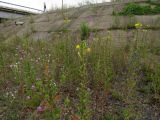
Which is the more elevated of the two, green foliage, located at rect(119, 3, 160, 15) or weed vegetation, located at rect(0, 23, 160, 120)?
green foliage, located at rect(119, 3, 160, 15)

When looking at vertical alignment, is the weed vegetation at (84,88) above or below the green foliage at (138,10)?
below

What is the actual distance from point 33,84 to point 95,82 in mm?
961

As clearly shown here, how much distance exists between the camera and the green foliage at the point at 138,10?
9.90m

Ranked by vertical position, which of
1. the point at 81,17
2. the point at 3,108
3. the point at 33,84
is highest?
the point at 81,17

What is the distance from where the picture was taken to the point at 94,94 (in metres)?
4.62

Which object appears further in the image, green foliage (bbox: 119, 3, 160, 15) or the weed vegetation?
green foliage (bbox: 119, 3, 160, 15)

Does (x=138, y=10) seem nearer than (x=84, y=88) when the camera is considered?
No

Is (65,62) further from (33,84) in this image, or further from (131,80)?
(131,80)

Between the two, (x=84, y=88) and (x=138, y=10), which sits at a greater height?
(x=138, y=10)

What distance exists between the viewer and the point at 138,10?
33.3 ft

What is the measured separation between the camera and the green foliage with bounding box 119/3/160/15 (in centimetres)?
990

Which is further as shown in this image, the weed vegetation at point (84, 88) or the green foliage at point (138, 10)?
the green foliage at point (138, 10)

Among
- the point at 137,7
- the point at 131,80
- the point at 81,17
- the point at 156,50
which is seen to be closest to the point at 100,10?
the point at 81,17

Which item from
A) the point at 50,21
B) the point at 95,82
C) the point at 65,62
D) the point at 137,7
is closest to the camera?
the point at 95,82
